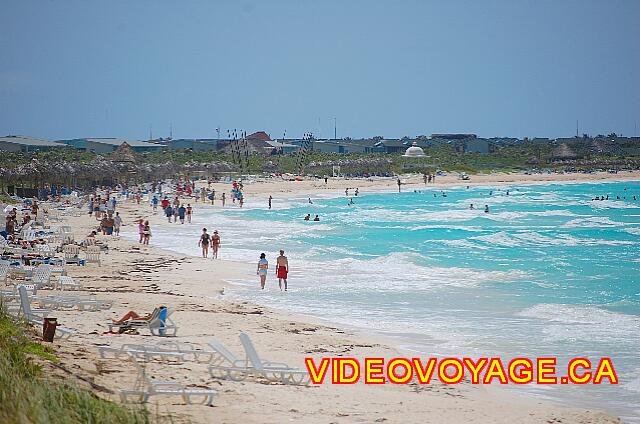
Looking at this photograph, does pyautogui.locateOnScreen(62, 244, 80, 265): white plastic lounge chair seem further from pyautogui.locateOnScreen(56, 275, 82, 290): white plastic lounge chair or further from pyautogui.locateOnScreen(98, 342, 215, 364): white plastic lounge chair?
pyautogui.locateOnScreen(98, 342, 215, 364): white plastic lounge chair

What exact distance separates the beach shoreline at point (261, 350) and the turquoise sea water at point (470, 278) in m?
0.73

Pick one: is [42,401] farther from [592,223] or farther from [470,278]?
[592,223]

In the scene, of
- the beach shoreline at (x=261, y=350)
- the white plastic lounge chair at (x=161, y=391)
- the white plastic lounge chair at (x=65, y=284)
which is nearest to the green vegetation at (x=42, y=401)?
the white plastic lounge chair at (x=161, y=391)

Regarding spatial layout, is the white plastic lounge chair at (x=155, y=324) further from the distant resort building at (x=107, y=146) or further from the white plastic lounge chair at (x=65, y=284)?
the distant resort building at (x=107, y=146)

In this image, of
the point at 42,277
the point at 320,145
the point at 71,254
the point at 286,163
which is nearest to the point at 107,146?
the point at 286,163

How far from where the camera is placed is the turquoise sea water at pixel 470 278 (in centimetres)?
1134

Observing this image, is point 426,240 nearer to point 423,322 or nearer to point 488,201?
point 423,322

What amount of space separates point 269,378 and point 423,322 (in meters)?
5.10

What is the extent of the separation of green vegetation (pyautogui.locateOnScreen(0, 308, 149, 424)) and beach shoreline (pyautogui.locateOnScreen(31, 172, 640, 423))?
0.81 m

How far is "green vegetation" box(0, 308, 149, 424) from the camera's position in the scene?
15.5 ft

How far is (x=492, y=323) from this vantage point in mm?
12945

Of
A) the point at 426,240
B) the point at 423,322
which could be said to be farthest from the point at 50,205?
the point at 423,322

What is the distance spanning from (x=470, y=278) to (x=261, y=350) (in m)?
9.53

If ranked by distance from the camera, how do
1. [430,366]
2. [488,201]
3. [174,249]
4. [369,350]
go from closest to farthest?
1. [430,366]
2. [369,350]
3. [174,249]
4. [488,201]
